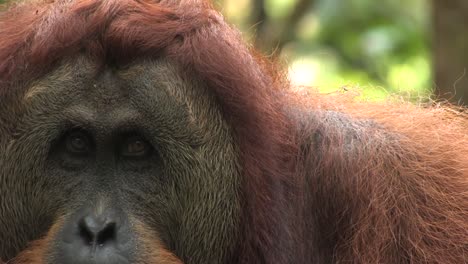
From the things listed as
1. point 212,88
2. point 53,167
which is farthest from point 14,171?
point 212,88

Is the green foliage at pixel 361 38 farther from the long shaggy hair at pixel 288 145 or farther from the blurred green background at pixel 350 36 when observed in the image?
the long shaggy hair at pixel 288 145

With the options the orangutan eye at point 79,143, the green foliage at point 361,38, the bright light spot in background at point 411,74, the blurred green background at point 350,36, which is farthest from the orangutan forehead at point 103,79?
the bright light spot in background at point 411,74

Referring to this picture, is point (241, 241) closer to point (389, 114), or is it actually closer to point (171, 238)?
point (171, 238)

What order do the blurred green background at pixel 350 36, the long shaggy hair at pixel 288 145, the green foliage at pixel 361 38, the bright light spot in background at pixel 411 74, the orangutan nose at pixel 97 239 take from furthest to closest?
the bright light spot in background at pixel 411 74
the green foliage at pixel 361 38
the blurred green background at pixel 350 36
the long shaggy hair at pixel 288 145
the orangutan nose at pixel 97 239

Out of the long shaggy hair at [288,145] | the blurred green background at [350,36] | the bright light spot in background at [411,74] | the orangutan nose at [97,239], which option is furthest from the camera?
the bright light spot in background at [411,74]

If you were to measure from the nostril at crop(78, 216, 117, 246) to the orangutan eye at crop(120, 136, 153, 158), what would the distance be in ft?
1.22

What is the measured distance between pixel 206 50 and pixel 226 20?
416 millimetres

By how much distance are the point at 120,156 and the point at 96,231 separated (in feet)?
1.40

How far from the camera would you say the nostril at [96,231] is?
457 centimetres

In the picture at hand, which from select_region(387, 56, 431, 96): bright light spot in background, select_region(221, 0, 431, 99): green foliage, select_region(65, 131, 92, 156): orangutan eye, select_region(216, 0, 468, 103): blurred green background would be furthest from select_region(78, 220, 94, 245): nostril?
select_region(387, 56, 431, 96): bright light spot in background

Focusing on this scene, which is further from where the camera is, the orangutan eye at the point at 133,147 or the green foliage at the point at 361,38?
the green foliage at the point at 361,38

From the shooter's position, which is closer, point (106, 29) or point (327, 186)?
point (106, 29)

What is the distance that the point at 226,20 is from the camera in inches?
210

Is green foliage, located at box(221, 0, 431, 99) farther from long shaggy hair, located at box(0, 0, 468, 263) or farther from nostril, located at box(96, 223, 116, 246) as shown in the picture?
nostril, located at box(96, 223, 116, 246)
